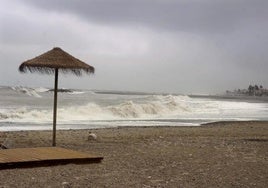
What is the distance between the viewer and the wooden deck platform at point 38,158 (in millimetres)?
9078

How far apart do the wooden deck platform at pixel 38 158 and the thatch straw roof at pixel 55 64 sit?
6.64 feet

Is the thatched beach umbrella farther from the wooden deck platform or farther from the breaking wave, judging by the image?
the breaking wave

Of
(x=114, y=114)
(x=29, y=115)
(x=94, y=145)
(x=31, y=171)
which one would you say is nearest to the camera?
(x=31, y=171)

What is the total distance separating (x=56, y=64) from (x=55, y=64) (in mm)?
23

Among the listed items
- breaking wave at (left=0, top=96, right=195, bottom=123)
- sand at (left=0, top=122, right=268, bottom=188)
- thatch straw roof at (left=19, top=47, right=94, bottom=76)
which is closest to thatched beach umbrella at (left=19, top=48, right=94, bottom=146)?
thatch straw roof at (left=19, top=47, right=94, bottom=76)

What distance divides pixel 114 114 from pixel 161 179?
2360 cm

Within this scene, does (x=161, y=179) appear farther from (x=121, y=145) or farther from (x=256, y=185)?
(x=121, y=145)

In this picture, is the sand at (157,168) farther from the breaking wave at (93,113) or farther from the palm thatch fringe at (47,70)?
the breaking wave at (93,113)

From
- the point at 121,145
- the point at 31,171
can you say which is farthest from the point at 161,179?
the point at 121,145

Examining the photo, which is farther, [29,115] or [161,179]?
[29,115]

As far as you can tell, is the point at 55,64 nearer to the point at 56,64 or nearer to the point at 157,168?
the point at 56,64

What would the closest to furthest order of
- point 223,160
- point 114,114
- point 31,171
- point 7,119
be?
point 31,171, point 223,160, point 7,119, point 114,114

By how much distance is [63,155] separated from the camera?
32.7 ft

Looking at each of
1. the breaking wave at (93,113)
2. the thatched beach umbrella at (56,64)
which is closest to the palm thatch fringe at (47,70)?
the thatched beach umbrella at (56,64)
